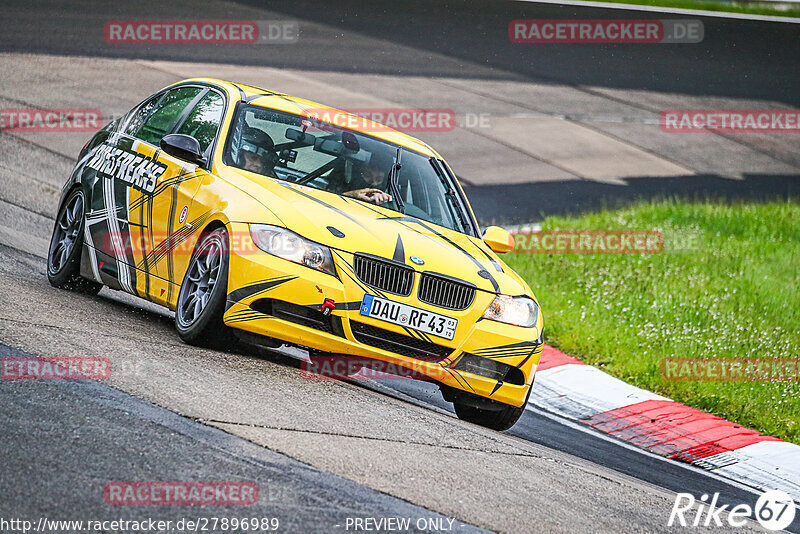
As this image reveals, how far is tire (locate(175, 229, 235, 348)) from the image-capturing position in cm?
689

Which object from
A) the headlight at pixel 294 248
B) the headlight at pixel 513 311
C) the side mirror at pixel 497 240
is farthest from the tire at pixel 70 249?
the headlight at pixel 513 311

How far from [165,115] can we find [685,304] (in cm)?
600

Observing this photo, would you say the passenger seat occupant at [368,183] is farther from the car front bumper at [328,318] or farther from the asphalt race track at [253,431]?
the asphalt race track at [253,431]

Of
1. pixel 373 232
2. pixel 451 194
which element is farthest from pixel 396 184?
pixel 373 232

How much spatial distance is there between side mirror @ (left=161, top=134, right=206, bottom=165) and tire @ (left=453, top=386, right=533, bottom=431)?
2316mm

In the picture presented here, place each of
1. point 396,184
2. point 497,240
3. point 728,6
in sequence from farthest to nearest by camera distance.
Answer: point 728,6
point 497,240
point 396,184


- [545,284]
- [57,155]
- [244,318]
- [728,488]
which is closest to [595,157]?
[545,284]

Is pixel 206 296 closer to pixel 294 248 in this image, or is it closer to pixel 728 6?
pixel 294 248

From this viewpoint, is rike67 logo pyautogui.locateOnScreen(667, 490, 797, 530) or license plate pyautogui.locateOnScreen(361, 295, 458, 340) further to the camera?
license plate pyautogui.locateOnScreen(361, 295, 458, 340)

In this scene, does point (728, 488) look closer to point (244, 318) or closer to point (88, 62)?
point (244, 318)

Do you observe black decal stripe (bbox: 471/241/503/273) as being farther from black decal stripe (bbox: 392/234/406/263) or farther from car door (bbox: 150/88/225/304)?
car door (bbox: 150/88/225/304)

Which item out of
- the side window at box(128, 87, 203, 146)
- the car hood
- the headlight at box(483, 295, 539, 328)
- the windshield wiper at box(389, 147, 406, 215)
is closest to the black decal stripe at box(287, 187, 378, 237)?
the car hood

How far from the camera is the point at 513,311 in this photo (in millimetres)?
7223

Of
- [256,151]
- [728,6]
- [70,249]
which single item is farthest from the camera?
[728,6]
